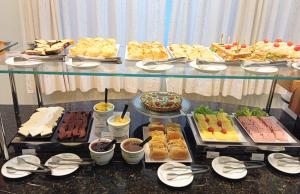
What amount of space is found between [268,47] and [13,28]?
244 centimetres

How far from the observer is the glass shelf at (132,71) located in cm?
117

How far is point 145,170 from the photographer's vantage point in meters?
1.27

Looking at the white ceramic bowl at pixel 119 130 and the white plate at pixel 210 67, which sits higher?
the white plate at pixel 210 67

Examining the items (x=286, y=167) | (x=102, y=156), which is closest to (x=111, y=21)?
(x=102, y=156)

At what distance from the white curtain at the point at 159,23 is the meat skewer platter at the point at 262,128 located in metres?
1.28

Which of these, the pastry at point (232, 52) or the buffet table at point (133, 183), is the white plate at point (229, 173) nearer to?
the buffet table at point (133, 183)

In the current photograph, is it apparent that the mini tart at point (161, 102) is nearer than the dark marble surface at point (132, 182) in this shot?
No

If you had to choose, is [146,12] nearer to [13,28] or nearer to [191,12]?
[191,12]

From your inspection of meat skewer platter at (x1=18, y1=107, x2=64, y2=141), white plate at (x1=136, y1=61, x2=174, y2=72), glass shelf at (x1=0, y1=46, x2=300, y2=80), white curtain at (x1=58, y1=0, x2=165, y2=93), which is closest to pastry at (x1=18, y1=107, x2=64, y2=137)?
meat skewer platter at (x1=18, y1=107, x2=64, y2=141)

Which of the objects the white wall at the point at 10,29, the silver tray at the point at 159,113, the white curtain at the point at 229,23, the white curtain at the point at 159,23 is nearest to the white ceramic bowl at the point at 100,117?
the silver tray at the point at 159,113

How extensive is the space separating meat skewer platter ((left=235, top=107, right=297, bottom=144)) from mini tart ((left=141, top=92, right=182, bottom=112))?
40 cm

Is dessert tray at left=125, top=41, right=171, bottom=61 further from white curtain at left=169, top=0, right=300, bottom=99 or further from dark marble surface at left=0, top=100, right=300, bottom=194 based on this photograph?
white curtain at left=169, top=0, right=300, bottom=99

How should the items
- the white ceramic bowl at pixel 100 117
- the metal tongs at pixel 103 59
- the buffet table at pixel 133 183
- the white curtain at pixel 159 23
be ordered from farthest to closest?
the white curtain at pixel 159 23, the white ceramic bowl at pixel 100 117, the metal tongs at pixel 103 59, the buffet table at pixel 133 183

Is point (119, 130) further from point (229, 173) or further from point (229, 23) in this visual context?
point (229, 23)
